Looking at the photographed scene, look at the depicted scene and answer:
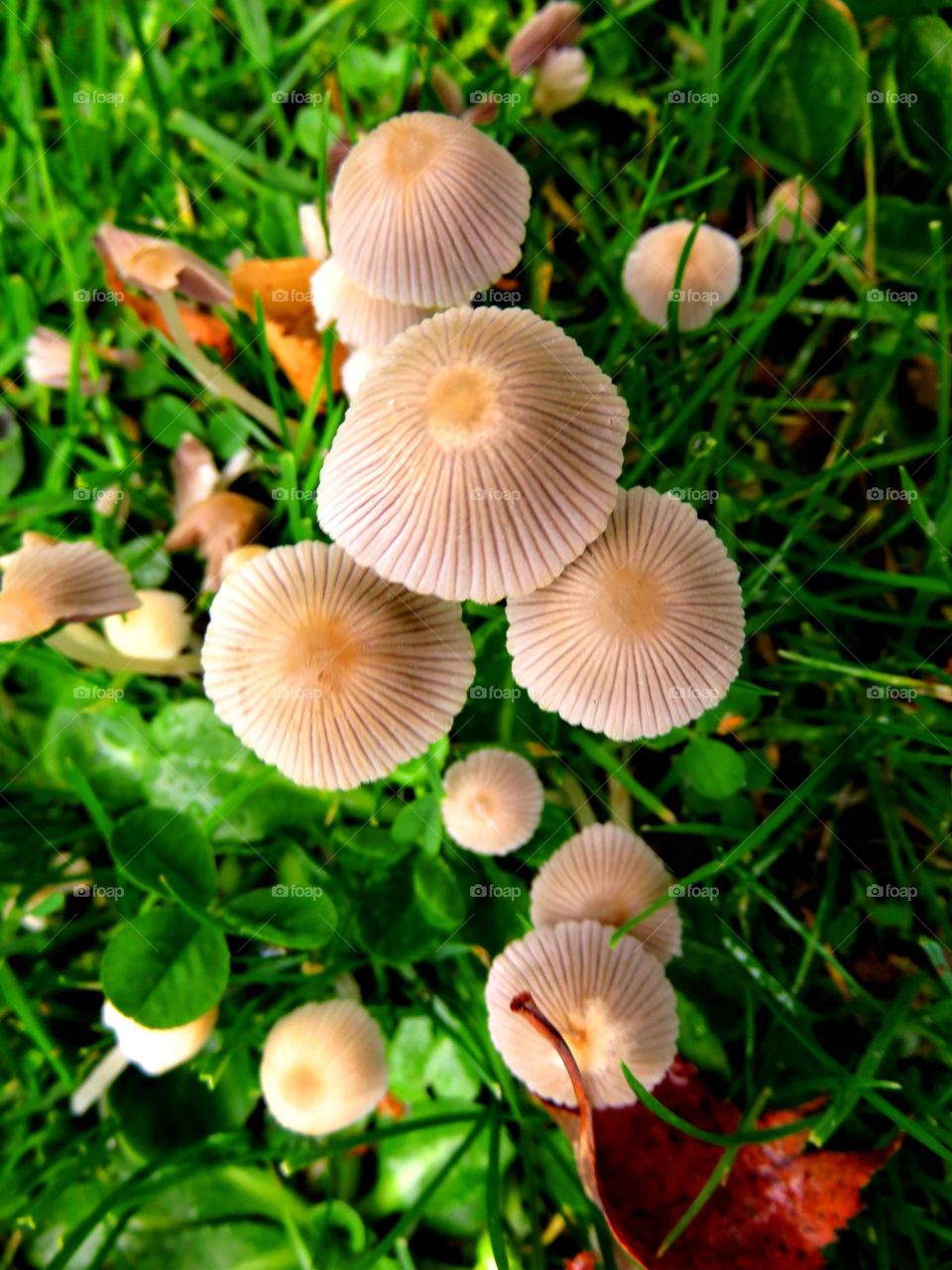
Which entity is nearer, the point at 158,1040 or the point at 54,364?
the point at 158,1040

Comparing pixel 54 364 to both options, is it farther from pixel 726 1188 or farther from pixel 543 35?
pixel 726 1188

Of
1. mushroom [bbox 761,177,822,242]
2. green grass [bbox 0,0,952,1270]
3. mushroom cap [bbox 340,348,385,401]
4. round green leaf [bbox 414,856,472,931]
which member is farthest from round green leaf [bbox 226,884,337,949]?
mushroom [bbox 761,177,822,242]

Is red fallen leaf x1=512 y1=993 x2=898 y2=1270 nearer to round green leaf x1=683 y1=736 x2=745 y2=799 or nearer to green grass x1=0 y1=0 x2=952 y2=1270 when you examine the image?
green grass x1=0 y1=0 x2=952 y2=1270

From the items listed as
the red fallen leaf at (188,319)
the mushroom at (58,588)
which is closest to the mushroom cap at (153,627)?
the mushroom at (58,588)

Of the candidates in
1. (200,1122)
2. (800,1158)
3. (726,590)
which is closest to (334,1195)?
(200,1122)

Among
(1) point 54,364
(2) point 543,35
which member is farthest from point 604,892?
(2) point 543,35

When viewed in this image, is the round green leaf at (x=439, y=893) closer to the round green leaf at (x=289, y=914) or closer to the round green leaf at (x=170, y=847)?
the round green leaf at (x=289, y=914)
